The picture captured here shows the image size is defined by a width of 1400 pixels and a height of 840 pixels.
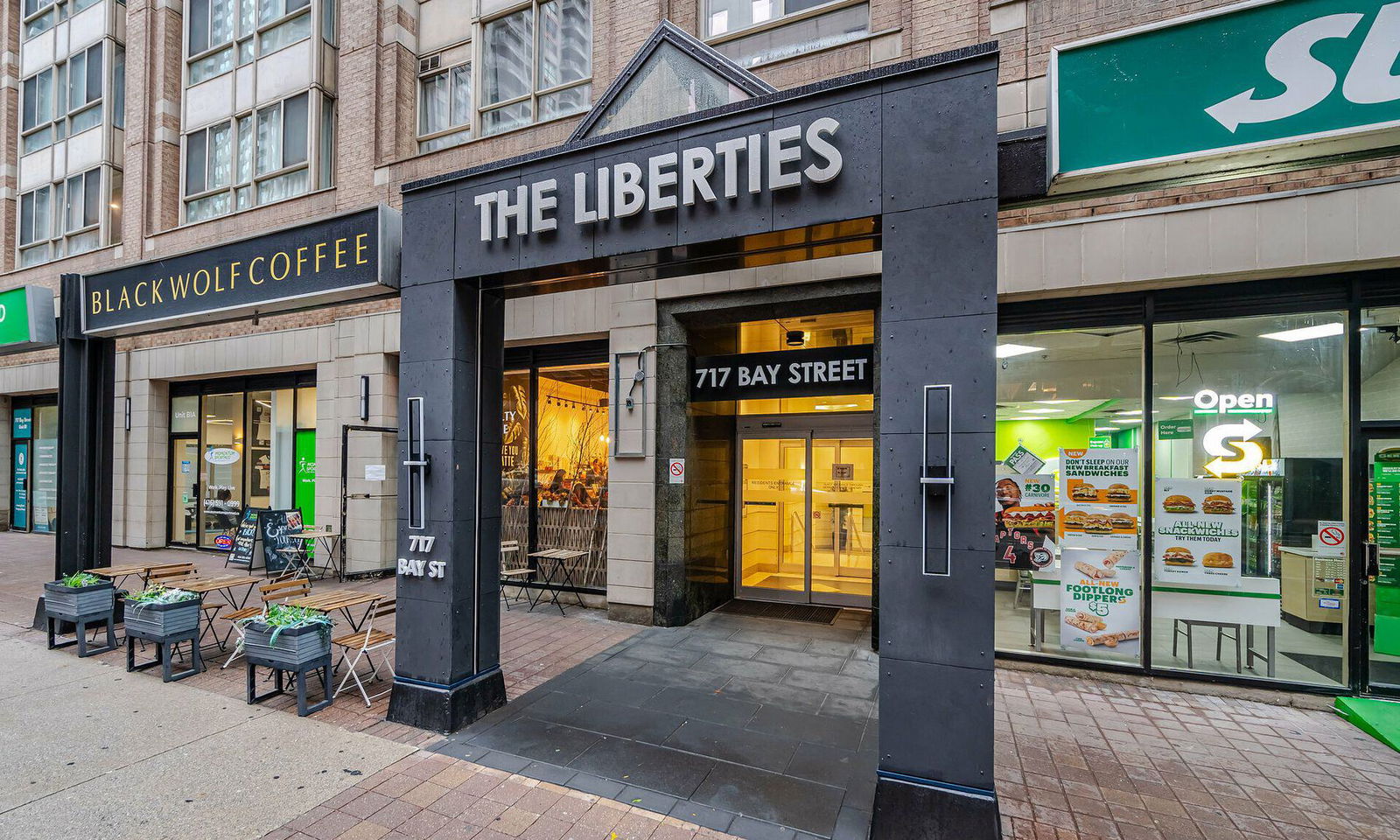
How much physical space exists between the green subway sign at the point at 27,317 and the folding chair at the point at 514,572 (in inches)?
249

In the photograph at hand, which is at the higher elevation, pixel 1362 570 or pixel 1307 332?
pixel 1307 332

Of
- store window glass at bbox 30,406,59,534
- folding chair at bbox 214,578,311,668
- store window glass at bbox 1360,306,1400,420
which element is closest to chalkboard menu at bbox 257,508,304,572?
folding chair at bbox 214,578,311,668

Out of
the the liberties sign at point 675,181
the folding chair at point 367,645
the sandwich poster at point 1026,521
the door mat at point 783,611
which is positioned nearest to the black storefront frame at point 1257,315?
the sandwich poster at point 1026,521

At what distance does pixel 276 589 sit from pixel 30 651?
3.12 m

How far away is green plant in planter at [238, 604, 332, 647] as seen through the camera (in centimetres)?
528

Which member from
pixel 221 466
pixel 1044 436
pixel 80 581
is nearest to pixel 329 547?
pixel 80 581

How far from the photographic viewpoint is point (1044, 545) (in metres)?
6.76

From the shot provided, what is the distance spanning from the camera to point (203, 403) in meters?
14.0

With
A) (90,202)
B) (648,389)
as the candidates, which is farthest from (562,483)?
(90,202)

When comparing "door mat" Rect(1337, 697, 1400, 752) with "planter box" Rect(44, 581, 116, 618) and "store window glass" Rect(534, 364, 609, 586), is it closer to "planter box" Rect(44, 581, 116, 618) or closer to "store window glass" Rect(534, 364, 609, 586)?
"store window glass" Rect(534, 364, 609, 586)

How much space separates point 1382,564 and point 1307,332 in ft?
7.13

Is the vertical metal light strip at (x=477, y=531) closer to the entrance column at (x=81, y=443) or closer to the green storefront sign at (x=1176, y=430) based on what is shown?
the entrance column at (x=81, y=443)

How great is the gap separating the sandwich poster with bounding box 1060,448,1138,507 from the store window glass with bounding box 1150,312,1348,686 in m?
0.24

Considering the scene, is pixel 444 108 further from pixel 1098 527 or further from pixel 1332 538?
pixel 1332 538
